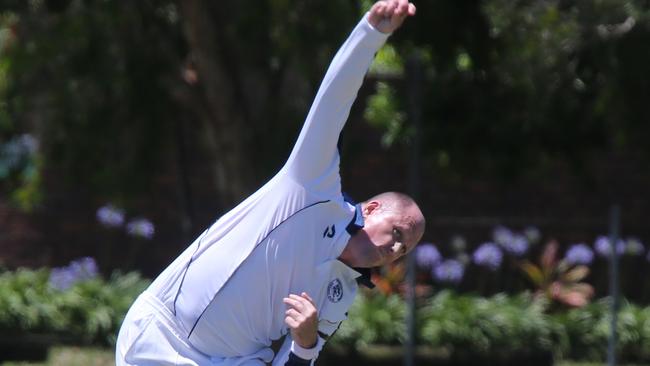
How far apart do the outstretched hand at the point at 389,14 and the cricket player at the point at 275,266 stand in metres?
0.05

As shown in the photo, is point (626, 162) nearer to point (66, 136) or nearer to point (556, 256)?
point (556, 256)

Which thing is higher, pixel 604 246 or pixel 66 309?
pixel 66 309

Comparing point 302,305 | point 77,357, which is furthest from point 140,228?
point 302,305

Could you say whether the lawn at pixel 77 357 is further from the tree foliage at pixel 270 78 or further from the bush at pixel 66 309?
the tree foliage at pixel 270 78

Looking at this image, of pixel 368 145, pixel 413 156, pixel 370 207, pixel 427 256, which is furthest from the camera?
pixel 368 145

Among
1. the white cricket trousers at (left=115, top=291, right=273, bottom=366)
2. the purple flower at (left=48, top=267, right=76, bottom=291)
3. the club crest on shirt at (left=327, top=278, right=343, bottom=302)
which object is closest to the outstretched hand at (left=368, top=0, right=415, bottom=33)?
the club crest on shirt at (left=327, top=278, right=343, bottom=302)

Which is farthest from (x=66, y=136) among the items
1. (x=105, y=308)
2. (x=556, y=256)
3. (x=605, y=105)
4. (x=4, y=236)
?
(x=556, y=256)

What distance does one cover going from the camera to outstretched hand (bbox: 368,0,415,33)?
3582 mm

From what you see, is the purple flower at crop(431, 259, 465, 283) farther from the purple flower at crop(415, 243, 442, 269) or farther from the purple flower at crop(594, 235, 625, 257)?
the purple flower at crop(594, 235, 625, 257)

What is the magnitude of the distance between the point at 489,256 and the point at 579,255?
3.09ft

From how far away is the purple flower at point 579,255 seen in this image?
37.5 ft

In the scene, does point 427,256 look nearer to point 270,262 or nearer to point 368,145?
point 368,145

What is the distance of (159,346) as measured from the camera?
12.4 ft

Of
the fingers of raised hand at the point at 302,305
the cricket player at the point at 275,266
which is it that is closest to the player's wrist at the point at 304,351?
the cricket player at the point at 275,266
